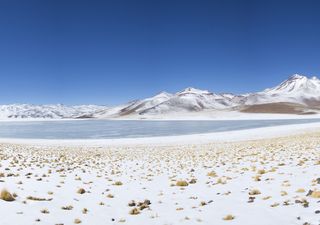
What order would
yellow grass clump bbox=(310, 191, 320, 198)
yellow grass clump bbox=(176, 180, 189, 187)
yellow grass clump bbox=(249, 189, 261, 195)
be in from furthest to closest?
yellow grass clump bbox=(176, 180, 189, 187) → yellow grass clump bbox=(249, 189, 261, 195) → yellow grass clump bbox=(310, 191, 320, 198)

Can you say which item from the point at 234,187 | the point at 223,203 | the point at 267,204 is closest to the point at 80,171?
the point at 234,187

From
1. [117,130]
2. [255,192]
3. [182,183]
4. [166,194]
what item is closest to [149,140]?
[117,130]

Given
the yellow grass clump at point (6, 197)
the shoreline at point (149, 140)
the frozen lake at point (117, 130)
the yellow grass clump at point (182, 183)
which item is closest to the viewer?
the yellow grass clump at point (6, 197)

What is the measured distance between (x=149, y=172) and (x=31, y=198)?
870 cm

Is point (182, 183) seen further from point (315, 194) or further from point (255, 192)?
point (315, 194)

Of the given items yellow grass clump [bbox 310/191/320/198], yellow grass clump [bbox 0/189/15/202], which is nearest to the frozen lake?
yellow grass clump [bbox 0/189/15/202]

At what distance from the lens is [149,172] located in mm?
19344

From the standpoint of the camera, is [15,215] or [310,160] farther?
[310,160]

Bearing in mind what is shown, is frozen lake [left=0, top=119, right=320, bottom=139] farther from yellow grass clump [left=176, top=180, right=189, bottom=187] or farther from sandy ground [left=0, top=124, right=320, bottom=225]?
yellow grass clump [left=176, top=180, right=189, bottom=187]

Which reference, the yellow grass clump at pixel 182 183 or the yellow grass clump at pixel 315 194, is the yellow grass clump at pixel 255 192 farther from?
the yellow grass clump at pixel 182 183

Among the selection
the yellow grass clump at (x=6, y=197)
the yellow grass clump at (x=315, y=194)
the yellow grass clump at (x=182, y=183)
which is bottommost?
the yellow grass clump at (x=182, y=183)

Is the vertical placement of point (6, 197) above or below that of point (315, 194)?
above

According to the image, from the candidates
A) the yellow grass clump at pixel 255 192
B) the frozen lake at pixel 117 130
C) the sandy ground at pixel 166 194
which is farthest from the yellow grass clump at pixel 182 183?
the frozen lake at pixel 117 130

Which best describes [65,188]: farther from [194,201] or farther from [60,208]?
[194,201]
